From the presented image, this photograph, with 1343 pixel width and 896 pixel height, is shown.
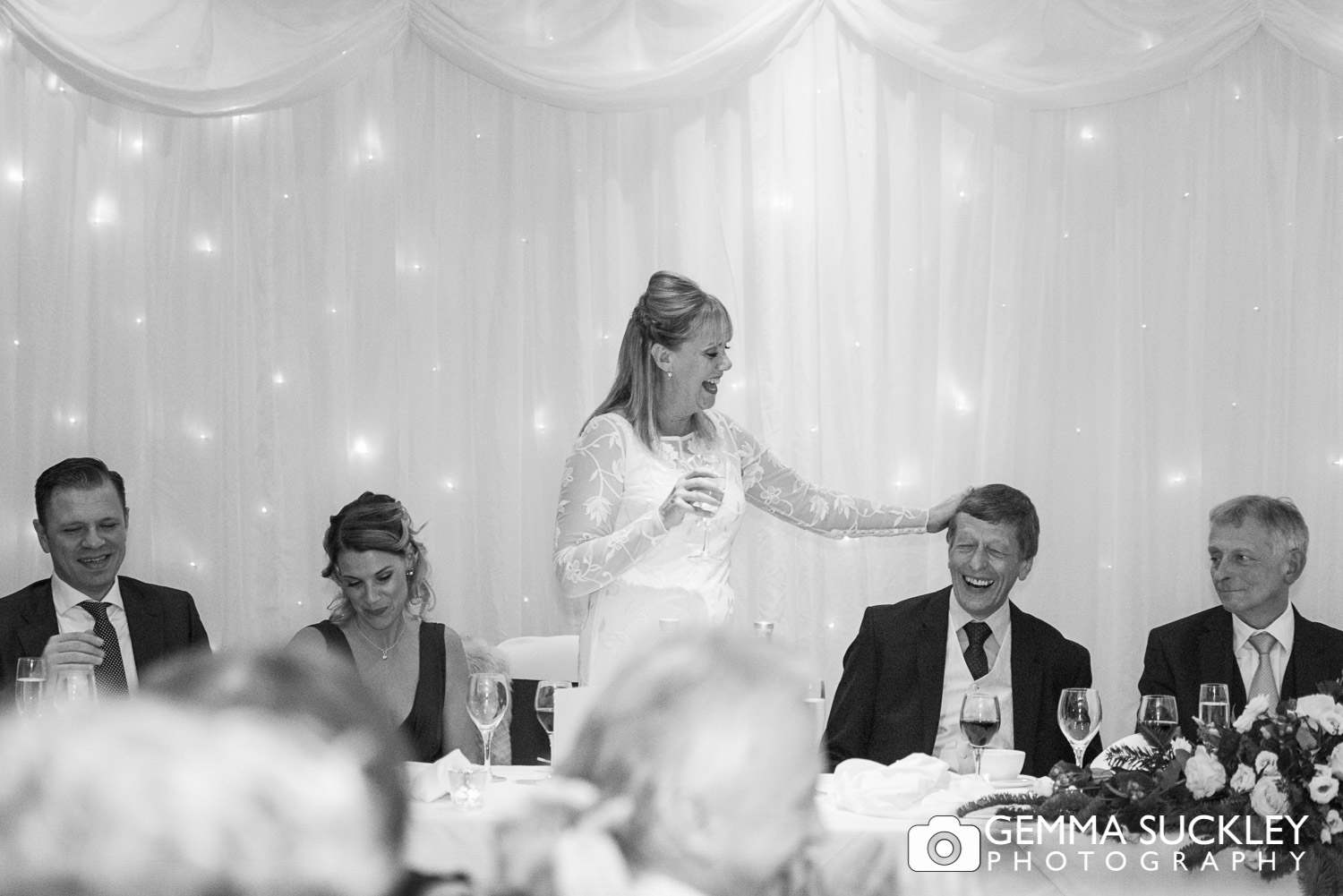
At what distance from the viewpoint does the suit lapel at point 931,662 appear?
3285 mm

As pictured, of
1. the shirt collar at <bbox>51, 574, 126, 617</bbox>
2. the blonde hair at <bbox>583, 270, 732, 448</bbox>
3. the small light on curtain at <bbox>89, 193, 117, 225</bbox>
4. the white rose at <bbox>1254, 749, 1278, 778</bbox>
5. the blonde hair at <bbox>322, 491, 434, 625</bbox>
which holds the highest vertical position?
the small light on curtain at <bbox>89, 193, 117, 225</bbox>

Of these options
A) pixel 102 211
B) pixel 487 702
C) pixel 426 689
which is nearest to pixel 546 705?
pixel 487 702

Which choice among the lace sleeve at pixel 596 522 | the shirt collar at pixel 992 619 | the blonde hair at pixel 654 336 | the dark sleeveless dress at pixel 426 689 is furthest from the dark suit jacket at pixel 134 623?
the shirt collar at pixel 992 619

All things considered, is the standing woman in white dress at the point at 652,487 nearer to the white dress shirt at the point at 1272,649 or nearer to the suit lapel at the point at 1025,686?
the suit lapel at the point at 1025,686

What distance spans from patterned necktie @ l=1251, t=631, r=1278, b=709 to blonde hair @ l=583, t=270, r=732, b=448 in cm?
148

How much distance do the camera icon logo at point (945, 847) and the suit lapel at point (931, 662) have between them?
1.49m

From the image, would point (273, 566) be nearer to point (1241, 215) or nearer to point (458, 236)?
point (458, 236)

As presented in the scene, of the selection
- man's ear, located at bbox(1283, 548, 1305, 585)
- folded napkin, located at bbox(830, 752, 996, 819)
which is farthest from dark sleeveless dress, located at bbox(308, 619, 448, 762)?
man's ear, located at bbox(1283, 548, 1305, 585)

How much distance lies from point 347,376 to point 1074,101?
2455 millimetres

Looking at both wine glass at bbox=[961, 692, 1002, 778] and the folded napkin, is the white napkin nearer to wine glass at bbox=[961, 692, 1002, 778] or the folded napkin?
the folded napkin

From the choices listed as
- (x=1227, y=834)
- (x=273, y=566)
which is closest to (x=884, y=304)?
Result: (x=273, y=566)

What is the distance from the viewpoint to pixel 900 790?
2195 mm

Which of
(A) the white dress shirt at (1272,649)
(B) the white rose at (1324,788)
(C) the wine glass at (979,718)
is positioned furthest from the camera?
(A) the white dress shirt at (1272,649)

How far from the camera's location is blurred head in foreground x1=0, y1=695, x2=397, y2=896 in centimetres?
52
